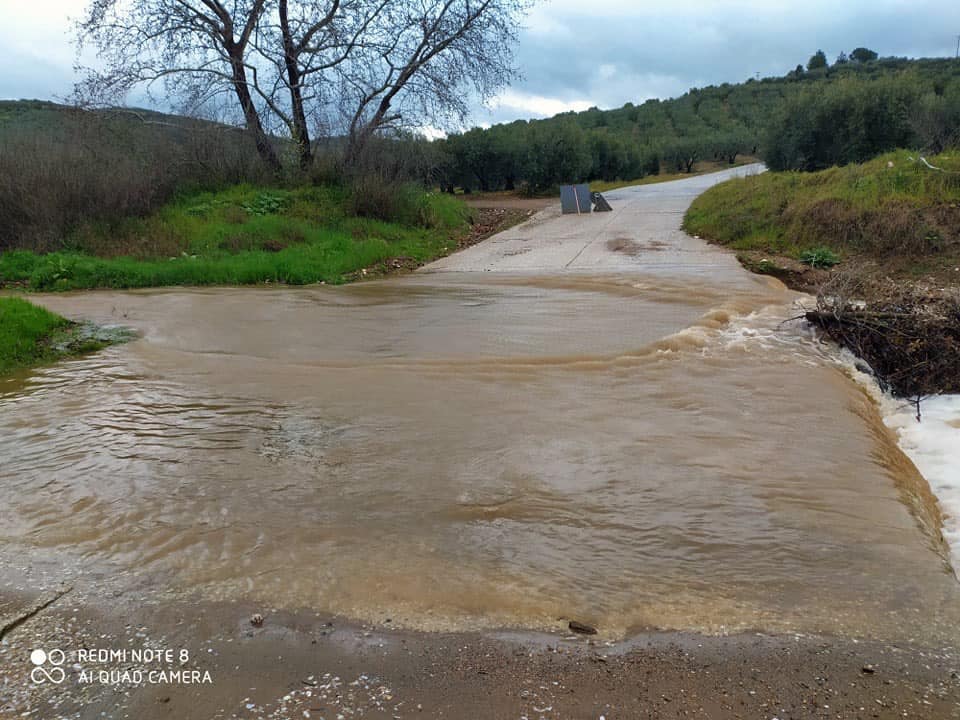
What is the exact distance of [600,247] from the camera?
51.0 feet

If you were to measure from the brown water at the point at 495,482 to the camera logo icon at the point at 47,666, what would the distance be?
580 millimetres

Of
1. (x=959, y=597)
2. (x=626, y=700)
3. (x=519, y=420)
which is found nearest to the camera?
(x=626, y=700)

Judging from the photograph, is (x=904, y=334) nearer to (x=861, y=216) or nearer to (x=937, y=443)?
(x=937, y=443)

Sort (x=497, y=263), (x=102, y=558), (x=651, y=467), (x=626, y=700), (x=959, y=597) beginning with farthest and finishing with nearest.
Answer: (x=497, y=263) → (x=651, y=467) → (x=102, y=558) → (x=959, y=597) → (x=626, y=700)

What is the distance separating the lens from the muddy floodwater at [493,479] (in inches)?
133

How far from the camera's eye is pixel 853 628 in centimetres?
305

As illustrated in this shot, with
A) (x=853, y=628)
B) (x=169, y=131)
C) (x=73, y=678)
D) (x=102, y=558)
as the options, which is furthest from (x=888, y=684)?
(x=169, y=131)

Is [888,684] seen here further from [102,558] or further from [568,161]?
[568,161]

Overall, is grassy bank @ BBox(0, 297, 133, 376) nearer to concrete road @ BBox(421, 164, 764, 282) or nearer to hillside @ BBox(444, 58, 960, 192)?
concrete road @ BBox(421, 164, 764, 282)

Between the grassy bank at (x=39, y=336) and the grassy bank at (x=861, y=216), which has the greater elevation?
the grassy bank at (x=861, y=216)

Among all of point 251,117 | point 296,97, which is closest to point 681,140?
point 296,97

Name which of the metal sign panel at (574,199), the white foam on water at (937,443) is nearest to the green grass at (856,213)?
the white foam on water at (937,443)

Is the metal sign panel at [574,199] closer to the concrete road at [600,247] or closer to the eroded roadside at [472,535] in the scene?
the concrete road at [600,247]

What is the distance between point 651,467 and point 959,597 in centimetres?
186
